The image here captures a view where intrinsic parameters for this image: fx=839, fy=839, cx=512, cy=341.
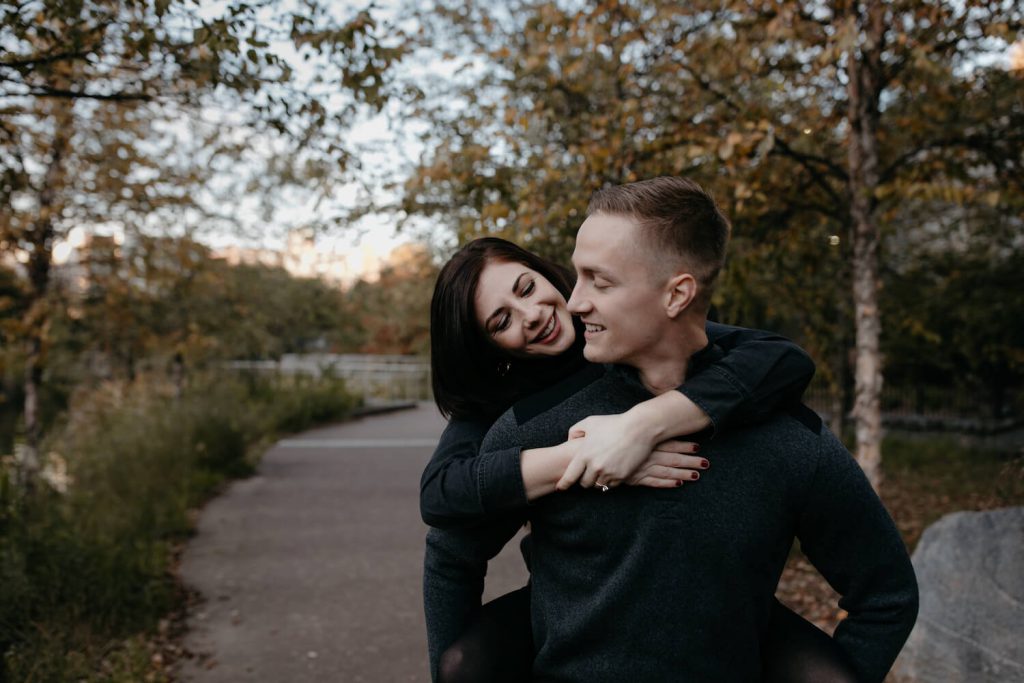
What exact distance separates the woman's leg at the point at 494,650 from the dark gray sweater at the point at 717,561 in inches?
5.0

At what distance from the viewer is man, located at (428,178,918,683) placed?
1.67m

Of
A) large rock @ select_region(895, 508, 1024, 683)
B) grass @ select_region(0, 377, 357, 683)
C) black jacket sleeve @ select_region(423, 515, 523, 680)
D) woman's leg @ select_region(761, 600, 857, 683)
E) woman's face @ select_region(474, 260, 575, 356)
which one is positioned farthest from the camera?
grass @ select_region(0, 377, 357, 683)

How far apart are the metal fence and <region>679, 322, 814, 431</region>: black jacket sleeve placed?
60.4ft

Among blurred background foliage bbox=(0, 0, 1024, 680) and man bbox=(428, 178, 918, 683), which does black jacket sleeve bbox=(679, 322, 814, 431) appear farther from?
blurred background foliage bbox=(0, 0, 1024, 680)

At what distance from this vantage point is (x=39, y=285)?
288 inches

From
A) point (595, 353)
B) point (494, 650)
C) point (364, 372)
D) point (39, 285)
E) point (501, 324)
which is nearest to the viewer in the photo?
point (595, 353)

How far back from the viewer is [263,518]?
316 inches

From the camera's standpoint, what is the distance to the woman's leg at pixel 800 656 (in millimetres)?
1769

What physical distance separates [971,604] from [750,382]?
245 centimetres

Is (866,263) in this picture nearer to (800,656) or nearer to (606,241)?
(800,656)

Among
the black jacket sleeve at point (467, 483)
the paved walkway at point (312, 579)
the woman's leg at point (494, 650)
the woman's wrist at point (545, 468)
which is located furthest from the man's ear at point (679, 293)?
the paved walkway at point (312, 579)

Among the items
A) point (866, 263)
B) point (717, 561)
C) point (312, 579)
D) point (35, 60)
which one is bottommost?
point (312, 579)

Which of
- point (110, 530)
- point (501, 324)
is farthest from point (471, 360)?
point (110, 530)

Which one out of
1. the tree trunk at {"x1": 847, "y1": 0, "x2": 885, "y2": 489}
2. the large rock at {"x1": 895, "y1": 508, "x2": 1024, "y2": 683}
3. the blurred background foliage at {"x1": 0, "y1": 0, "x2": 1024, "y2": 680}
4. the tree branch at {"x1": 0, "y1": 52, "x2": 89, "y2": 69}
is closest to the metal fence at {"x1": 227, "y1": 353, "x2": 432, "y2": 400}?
the blurred background foliage at {"x1": 0, "y1": 0, "x2": 1024, "y2": 680}
